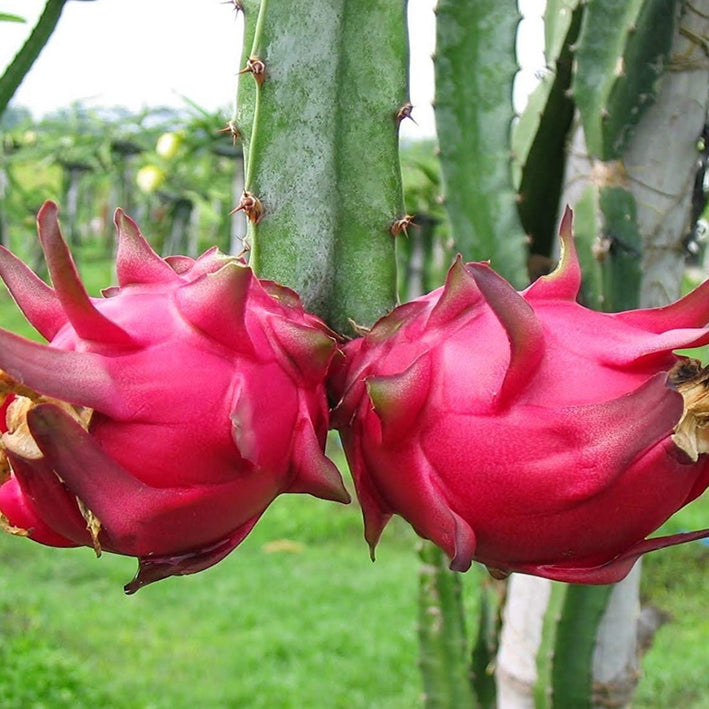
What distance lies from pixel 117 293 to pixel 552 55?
0.75 meters

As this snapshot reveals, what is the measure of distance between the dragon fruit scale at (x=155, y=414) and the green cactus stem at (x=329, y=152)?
12 cm

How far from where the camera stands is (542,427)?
1.48 ft

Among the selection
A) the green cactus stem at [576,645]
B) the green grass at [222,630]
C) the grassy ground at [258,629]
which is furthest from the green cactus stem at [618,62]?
the green grass at [222,630]

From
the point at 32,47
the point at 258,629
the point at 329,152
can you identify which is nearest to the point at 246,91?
the point at 329,152

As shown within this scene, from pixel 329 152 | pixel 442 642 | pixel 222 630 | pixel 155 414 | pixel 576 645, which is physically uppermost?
pixel 329 152

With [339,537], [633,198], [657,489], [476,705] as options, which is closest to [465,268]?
[657,489]

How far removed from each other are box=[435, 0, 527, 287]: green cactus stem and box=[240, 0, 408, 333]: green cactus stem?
0.34m

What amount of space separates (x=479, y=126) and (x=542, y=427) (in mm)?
632

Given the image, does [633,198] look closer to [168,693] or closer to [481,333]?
[481,333]

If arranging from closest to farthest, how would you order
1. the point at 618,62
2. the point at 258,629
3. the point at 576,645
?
the point at 618,62 < the point at 576,645 < the point at 258,629

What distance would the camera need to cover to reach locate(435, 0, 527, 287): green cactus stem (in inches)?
39.0

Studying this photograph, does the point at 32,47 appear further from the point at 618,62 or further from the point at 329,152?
the point at 618,62

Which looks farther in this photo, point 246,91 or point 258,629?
point 258,629

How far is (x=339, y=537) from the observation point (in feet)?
17.1
